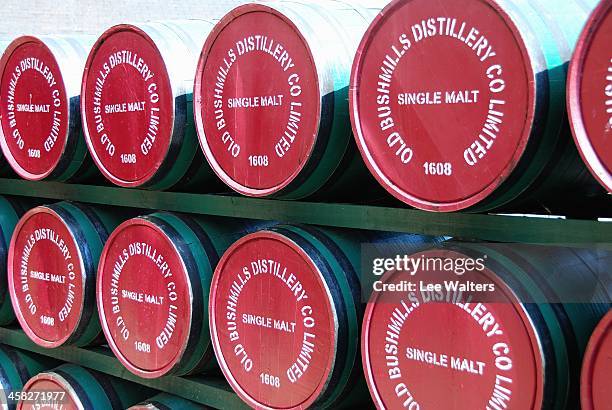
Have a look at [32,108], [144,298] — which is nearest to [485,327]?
[144,298]

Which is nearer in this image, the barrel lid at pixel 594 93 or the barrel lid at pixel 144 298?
the barrel lid at pixel 594 93

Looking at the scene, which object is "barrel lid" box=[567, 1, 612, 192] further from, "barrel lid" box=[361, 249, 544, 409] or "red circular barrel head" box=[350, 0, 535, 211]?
"barrel lid" box=[361, 249, 544, 409]

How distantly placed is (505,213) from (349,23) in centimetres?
77

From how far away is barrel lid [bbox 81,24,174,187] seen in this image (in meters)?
2.93

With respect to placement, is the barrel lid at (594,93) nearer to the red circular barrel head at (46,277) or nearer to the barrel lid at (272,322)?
the barrel lid at (272,322)

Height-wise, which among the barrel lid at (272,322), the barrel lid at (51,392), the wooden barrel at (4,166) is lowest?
the barrel lid at (51,392)

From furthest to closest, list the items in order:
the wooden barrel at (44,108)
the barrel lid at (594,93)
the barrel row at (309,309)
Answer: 1. the wooden barrel at (44,108)
2. the barrel row at (309,309)
3. the barrel lid at (594,93)

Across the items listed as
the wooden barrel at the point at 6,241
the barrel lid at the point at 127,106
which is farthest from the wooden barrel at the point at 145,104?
the wooden barrel at the point at 6,241

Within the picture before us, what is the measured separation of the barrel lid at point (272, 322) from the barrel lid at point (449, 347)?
0.20 m

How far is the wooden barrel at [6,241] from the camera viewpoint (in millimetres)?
3811

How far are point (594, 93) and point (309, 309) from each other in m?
1.12

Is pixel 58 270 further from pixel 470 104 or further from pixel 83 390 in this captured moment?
pixel 470 104

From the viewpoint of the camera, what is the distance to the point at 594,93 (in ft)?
5.95

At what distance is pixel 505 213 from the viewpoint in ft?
7.52
